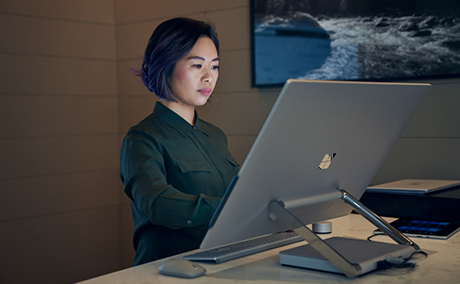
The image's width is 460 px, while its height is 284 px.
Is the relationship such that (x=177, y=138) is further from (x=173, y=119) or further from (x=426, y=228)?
(x=426, y=228)

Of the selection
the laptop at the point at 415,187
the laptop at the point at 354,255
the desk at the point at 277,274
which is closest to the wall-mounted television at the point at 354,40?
the laptop at the point at 415,187

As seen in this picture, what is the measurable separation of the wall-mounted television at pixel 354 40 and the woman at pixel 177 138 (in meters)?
1.32

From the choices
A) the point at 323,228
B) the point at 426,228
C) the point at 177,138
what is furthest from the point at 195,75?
the point at 426,228

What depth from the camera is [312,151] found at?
46.4 inches

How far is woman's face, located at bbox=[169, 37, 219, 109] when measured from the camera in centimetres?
184

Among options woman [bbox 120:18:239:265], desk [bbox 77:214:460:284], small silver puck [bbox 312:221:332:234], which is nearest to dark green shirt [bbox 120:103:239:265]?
woman [bbox 120:18:239:265]

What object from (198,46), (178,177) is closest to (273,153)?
(178,177)

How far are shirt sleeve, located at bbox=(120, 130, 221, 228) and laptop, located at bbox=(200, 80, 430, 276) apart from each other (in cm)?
22

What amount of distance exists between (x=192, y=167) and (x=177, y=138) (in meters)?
0.13

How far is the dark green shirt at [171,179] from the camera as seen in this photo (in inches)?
54.4

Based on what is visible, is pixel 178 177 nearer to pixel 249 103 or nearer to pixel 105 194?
pixel 249 103

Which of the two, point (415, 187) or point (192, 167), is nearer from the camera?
point (192, 167)

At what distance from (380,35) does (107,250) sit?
9.08 ft

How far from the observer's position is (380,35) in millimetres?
2877
